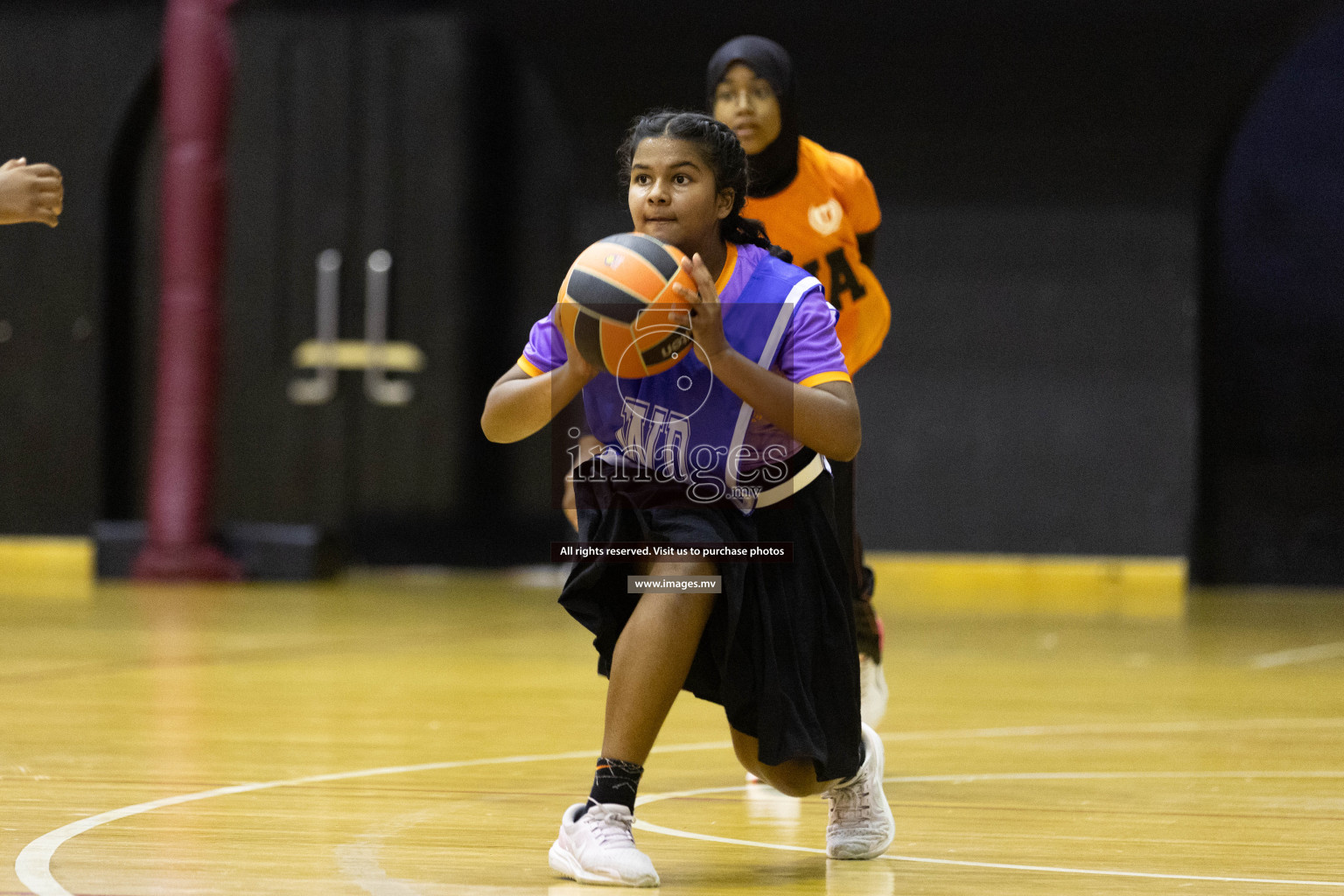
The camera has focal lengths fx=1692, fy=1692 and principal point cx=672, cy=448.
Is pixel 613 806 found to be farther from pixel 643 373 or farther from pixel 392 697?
pixel 392 697

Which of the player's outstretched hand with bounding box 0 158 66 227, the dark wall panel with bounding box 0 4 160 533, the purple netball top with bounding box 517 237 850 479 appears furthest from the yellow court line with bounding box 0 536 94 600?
the purple netball top with bounding box 517 237 850 479

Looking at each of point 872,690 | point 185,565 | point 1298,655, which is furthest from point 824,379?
point 185,565

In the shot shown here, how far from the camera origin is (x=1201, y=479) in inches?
367

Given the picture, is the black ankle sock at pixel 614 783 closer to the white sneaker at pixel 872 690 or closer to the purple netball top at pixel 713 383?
the purple netball top at pixel 713 383

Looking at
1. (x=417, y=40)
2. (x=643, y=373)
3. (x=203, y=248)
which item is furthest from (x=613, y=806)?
(x=417, y=40)

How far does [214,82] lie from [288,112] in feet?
2.87

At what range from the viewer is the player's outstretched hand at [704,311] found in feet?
6.74

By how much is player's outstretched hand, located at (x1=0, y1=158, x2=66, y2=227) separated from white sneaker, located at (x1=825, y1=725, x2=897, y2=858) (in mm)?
1668

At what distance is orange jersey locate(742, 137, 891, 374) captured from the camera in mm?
3340

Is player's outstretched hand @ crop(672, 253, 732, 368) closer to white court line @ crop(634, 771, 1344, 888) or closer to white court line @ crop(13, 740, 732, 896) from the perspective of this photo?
white court line @ crop(634, 771, 1344, 888)

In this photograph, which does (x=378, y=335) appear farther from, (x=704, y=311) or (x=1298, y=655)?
(x=704, y=311)

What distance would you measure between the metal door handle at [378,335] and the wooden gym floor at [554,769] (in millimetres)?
3640

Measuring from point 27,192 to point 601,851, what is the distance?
65.2 inches

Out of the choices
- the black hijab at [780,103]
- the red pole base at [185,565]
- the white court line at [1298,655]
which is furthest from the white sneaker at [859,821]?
the red pole base at [185,565]
